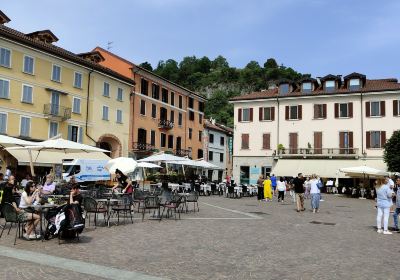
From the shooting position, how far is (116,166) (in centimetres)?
1898

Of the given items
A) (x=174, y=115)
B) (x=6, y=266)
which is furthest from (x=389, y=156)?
Result: (x=6, y=266)

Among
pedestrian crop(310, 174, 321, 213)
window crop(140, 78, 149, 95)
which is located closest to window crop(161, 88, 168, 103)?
window crop(140, 78, 149, 95)

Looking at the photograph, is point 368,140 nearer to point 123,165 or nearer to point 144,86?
point 144,86

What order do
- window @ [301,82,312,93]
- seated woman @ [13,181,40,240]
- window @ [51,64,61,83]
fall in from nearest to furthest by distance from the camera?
seated woman @ [13,181,40,240] → window @ [51,64,61,83] → window @ [301,82,312,93]

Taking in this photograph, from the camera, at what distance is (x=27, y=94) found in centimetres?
3247

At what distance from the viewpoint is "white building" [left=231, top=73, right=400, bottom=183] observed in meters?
41.3

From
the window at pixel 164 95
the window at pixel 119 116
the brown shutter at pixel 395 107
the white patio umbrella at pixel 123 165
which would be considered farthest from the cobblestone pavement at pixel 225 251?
the window at pixel 164 95

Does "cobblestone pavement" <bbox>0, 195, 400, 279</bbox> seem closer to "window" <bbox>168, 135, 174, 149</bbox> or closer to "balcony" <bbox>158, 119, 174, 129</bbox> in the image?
"balcony" <bbox>158, 119, 174, 129</bbox>

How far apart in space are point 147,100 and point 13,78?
16.9m

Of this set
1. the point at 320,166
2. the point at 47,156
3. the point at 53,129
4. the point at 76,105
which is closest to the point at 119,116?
the point at 76,105

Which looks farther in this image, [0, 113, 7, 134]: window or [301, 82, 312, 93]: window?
[301, 82, 312, 93]: window

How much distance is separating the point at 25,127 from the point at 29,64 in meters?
4.95

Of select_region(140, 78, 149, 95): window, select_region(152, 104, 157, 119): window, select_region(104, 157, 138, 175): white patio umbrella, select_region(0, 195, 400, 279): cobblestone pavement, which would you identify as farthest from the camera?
select_region(152, 104, 157, 119): window

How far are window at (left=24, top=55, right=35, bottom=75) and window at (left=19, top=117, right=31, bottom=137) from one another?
3702mm
